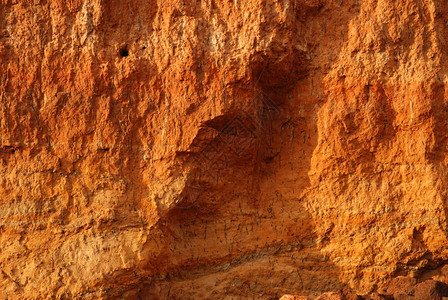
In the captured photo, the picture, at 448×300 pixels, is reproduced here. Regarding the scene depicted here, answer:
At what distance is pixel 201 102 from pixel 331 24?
1595 millimetres

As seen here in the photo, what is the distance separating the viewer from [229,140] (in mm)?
7922

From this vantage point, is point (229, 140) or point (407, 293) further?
point (229, 140)

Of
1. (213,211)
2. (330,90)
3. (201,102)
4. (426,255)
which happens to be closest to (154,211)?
(213,211)

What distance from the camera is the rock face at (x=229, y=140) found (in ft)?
25.0

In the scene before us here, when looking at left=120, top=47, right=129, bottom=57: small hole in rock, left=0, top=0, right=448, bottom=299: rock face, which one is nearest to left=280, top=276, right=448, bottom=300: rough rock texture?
left=0, top=0, right=448, bottom=299: rock face

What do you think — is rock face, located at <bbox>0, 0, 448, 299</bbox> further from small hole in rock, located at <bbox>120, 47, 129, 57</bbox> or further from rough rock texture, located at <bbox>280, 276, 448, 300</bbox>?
rough rock texture, located at <bbox>280, 276, 448, 300</bbox>

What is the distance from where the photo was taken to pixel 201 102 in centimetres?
779

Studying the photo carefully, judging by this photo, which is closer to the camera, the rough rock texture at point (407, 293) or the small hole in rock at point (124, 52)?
the rough rock texture at point (407, 293)

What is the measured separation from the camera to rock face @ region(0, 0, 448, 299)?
7.61 metres

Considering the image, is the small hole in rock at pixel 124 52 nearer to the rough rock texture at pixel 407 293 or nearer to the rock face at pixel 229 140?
the rock face at pixel 229 140

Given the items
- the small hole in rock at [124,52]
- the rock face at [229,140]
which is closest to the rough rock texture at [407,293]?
the rock face at [229,140]

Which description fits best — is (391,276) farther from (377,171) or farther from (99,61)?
(99,61)

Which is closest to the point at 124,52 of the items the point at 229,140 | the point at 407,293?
the point at 229,140

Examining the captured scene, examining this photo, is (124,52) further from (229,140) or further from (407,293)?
(407,293)
